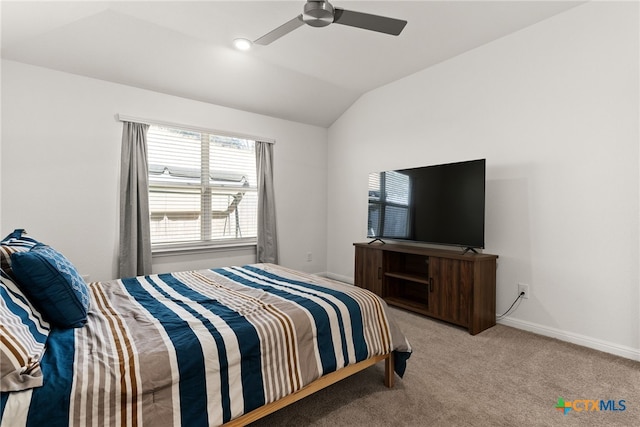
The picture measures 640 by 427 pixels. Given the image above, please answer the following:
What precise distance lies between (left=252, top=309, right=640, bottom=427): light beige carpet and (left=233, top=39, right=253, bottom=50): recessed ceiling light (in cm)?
306

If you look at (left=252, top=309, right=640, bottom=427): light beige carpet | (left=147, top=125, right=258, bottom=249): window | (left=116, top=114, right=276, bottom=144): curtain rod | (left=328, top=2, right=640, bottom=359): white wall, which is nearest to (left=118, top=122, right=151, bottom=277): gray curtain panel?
(left=116, top=114, right=276, bottom=144): curtain rod

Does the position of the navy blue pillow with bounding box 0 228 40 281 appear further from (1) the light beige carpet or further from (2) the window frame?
(2) the window frame

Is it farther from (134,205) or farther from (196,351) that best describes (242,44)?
(196,351)

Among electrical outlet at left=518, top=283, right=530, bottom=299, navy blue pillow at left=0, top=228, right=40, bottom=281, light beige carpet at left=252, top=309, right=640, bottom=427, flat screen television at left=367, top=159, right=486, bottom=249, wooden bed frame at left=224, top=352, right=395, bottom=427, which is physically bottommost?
light beige carpet at left=252, top=309, right=640, bottom=427

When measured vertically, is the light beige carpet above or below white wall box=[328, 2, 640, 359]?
below

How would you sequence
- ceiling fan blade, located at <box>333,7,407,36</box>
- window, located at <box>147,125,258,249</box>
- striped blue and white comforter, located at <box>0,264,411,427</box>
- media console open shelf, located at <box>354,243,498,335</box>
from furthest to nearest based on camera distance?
window, located at <box>147,125,258,249</box>
media console open shelf, located at <box>354,243,498,335</box>
ceiling fan blade, located at <box>333,7,407,36</box>
striped blue and white comforter, located at <box>0,264,411,427</box>

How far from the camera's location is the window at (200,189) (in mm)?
3711

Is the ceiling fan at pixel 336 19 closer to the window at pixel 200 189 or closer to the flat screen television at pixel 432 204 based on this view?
the flat screen television at pixel 432 204

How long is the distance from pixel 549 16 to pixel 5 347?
4.04m

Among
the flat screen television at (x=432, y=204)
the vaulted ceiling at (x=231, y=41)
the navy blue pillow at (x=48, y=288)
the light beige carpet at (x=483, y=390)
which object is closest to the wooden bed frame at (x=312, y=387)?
the light beige carpet at (x=483, y=390)

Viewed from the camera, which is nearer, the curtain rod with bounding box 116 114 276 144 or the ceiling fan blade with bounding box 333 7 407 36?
the ceiling fan blade with bounding box 333 7 407 36

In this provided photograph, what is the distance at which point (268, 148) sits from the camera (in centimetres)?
445

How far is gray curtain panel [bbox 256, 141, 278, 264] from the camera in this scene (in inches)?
172

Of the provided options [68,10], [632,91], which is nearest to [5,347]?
[68,10]
